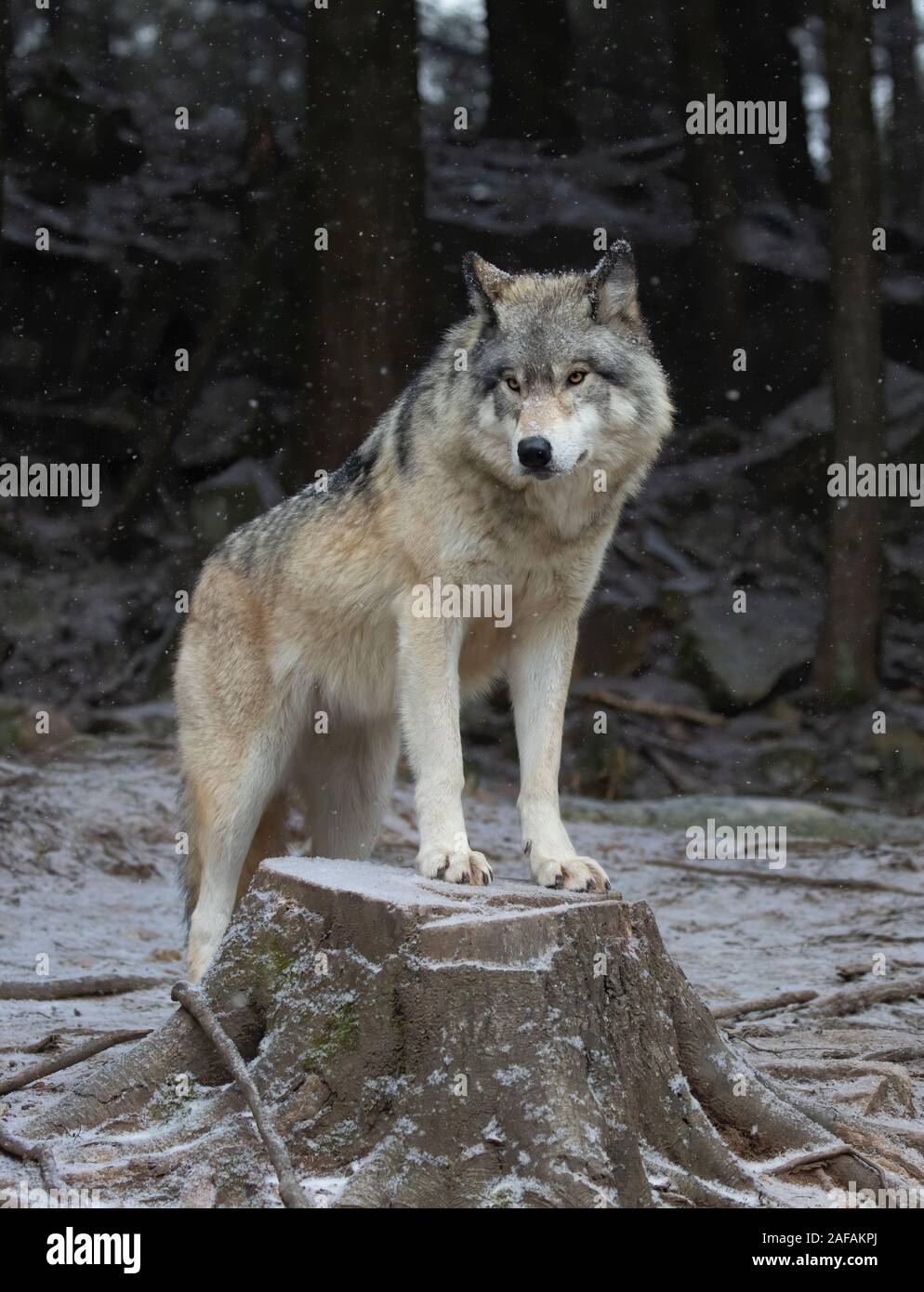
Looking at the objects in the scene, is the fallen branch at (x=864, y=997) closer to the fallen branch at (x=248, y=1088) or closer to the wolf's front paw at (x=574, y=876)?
the wolf's front paw at (x=574, y=876)

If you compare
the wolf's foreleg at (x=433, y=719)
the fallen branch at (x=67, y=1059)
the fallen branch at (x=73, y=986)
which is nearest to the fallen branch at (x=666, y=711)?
the fallen branch at (x=73, y=986)

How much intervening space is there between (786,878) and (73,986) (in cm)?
425

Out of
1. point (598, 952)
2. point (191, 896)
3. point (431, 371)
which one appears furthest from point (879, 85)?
point (598, 952)

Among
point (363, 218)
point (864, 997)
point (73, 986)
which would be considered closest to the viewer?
point (864, 997)

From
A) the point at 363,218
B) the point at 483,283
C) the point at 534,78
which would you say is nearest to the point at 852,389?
the point at 363,218

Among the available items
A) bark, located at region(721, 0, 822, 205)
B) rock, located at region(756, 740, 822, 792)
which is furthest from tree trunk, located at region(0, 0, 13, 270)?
rock, located at region(756, 740, 822, 792)

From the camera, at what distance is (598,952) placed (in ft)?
10.7

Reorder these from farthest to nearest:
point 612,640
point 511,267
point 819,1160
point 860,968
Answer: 1. point 511,267
2. point 612,640
3. point 860,968
4. point 819,1160

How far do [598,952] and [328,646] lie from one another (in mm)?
2222

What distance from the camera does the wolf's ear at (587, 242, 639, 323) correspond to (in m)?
4.62

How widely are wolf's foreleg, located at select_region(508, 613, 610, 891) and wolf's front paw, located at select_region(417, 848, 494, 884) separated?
0.97ft

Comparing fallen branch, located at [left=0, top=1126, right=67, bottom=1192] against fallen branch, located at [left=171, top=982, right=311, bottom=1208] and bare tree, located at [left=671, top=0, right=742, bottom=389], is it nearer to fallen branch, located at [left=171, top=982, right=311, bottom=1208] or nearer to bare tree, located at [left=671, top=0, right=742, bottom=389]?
fallen branch, located at [left=171, top=982, right=311, bottom=1208]

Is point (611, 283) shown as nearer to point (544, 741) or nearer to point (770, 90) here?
point (544, 741)

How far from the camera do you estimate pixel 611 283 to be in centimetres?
463
